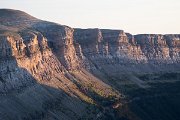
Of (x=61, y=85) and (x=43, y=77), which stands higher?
(x=43, y=77)

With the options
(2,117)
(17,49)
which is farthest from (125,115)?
(2,117)

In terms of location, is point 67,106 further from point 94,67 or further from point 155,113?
point 94,67

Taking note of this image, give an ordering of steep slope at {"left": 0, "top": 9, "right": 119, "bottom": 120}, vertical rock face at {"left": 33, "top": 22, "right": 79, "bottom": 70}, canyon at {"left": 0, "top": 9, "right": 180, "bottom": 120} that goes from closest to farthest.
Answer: steep slope at {"left": 0, "top": 9, "right": 119, "bottom": 120} < canyon at {"left": 0, "top": 9, "right": 180, "bottom": 120} < vertical rock face at {"left": 33, "top": 22, "right": 79, "bottom": 70}

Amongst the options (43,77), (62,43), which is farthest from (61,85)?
(62,43)

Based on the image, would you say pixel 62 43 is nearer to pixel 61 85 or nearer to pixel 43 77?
pixel 61 85

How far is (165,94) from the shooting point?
188875mm

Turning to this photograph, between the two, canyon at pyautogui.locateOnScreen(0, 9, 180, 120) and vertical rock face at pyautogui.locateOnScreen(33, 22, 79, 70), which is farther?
vertical rock face at pyautogui.locateOnScreen(33, 22, 79, 70)

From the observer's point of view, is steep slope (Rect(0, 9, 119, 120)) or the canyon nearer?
steep slope (Rect(0, 9, 119, 120))

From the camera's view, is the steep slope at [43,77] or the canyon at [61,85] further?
the canyon at [61,85]

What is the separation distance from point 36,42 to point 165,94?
51.0 meters

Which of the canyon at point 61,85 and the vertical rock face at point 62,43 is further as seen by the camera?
the vertical rock face at point 62,43

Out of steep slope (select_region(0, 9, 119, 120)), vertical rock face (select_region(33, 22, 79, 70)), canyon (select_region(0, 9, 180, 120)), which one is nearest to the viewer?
steep slope (select_region(0, 9, 119, 120))

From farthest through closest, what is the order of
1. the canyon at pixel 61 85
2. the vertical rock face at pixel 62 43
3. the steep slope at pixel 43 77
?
the vertical rock face at pixel 62 43
the canyon at pixel 61 85
the steep slope at pixel 43 77

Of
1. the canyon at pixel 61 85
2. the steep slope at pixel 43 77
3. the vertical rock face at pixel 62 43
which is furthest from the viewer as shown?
the vertical rock face at pixel 62 43
